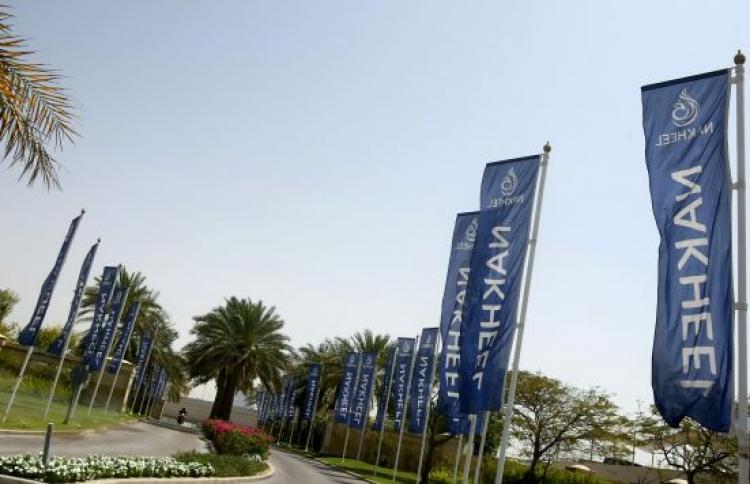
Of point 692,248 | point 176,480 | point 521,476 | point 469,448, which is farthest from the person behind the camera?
point 521,476

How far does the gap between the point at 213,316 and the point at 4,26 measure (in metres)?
40.2

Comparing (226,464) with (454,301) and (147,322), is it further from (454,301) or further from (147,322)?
(147,322)

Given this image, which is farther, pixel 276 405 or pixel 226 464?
pixel 276 405

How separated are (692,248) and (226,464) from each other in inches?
616

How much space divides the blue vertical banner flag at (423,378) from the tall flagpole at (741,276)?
1830 centimetres

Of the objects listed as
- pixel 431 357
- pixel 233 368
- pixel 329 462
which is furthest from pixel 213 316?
pixel 431 357

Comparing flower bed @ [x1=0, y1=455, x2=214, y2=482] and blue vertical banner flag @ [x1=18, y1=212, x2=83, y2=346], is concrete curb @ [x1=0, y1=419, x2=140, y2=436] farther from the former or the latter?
flower bed @ [x1=0, y1=455, x2=214, y2=482]

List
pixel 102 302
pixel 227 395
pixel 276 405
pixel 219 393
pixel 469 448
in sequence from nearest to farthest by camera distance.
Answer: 1. pixel 469 448
2. pixel 102 302
3. pixel 227 395
4. pixel 219 393
5. pixel 276 405

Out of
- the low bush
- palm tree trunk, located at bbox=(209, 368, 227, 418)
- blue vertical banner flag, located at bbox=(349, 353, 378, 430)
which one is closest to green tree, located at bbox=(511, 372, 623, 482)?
the low bush

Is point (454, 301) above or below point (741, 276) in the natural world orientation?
above

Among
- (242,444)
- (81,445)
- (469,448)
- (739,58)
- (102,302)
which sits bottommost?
(81,445)

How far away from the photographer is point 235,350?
43688 millimetres

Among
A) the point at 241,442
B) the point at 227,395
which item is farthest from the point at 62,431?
the point at 227,395

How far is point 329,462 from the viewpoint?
40.7 meters
